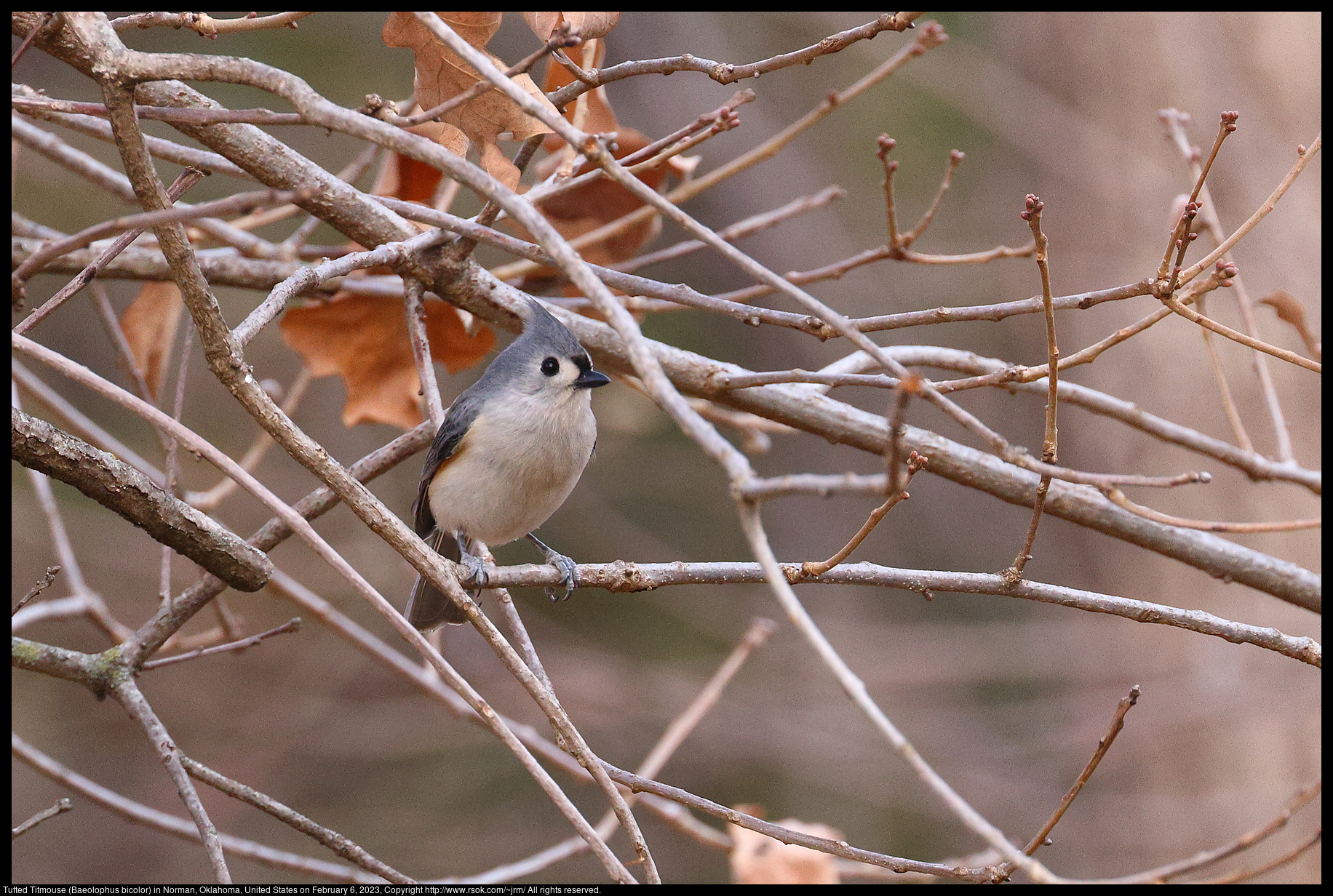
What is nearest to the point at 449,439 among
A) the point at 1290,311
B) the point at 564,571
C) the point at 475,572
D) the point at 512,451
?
the point at 512,451

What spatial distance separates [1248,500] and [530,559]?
10.8ft

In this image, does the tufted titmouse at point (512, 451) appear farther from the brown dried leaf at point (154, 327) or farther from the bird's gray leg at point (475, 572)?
the brown dried leaf at point (154, 327)

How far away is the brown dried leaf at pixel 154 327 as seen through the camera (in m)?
2.20

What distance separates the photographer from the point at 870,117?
20.9 ft

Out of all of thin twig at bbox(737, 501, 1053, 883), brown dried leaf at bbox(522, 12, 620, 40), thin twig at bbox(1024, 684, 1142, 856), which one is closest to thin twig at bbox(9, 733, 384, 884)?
thin twig at bbox(1024, 684, 1142, 856)

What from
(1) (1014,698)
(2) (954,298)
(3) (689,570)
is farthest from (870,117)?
(3) (689,570)

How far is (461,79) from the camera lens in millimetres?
1540

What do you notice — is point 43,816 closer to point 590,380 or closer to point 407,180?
point 590,380

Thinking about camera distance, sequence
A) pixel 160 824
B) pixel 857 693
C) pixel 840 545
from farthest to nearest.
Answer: pixel 840 545 < pixel 160 824 < pixel 857 693

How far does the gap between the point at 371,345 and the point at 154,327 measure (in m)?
0.45

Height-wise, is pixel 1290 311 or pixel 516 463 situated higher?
pixel 1290 311

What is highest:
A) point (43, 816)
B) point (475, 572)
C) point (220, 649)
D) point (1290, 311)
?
point (1290, 311)

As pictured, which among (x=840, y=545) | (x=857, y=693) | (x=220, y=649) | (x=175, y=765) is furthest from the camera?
(x=840, y=545)
